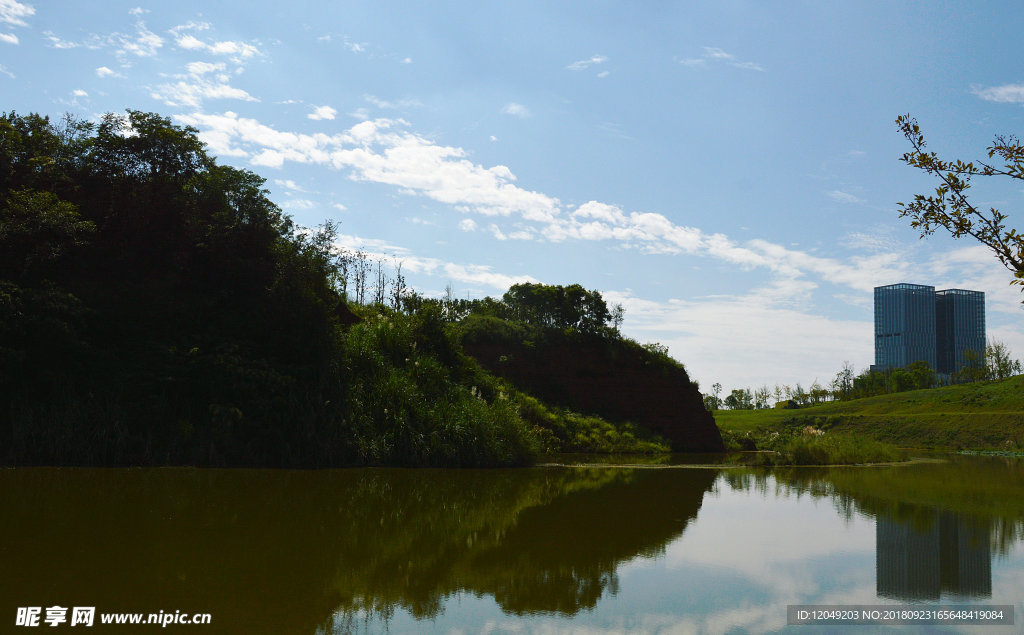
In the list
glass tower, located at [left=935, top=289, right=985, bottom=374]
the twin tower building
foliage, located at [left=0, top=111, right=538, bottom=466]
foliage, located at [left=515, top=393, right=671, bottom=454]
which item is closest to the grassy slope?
foliage, located at [left=515, top=393, right=671, bottom=454]

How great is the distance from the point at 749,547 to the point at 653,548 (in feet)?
4.26

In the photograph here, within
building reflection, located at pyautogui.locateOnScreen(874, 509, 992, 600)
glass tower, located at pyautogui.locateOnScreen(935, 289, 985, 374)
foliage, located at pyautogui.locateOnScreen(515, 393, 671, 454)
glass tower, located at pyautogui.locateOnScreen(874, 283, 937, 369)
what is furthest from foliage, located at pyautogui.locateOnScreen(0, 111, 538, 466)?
glass tower, located at pyautogui.locateOnScreen(935, 289, 985, 374)

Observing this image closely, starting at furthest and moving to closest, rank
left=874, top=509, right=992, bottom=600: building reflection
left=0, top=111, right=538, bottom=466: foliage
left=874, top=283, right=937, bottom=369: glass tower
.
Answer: left=874, top=283, right=937, bottom=369: glass tower → left=0, top=111, right=538, bottom=466: foliage → left=874, top=509, right=992, bottom=600: building reflection

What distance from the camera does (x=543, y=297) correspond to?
3284 cm

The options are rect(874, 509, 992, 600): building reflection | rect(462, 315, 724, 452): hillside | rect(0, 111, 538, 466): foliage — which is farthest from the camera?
rect(462, 315, 724, 452): hillside

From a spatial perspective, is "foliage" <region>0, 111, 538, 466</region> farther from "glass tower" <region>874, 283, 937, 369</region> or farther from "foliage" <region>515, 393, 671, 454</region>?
"glass tower" <region>874, 283, 937, 369</region>

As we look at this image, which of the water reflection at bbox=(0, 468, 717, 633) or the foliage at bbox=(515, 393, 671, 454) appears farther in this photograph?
the foliage at bbox=(515, 393, 671, 454)

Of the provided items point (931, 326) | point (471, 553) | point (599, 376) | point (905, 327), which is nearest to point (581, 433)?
point (599, 376)

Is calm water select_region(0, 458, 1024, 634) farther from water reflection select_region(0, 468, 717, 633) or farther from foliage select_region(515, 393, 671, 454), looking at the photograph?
A: foliage select_region(515, 393, 671, 454)

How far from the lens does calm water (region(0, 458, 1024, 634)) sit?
4.67 m

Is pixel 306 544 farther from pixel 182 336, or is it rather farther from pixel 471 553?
pixel 182 336

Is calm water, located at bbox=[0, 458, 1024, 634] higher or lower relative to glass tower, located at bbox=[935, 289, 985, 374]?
lower

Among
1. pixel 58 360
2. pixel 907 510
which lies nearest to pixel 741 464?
pixel 907 510

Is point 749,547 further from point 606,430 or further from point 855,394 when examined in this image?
point 855,394
